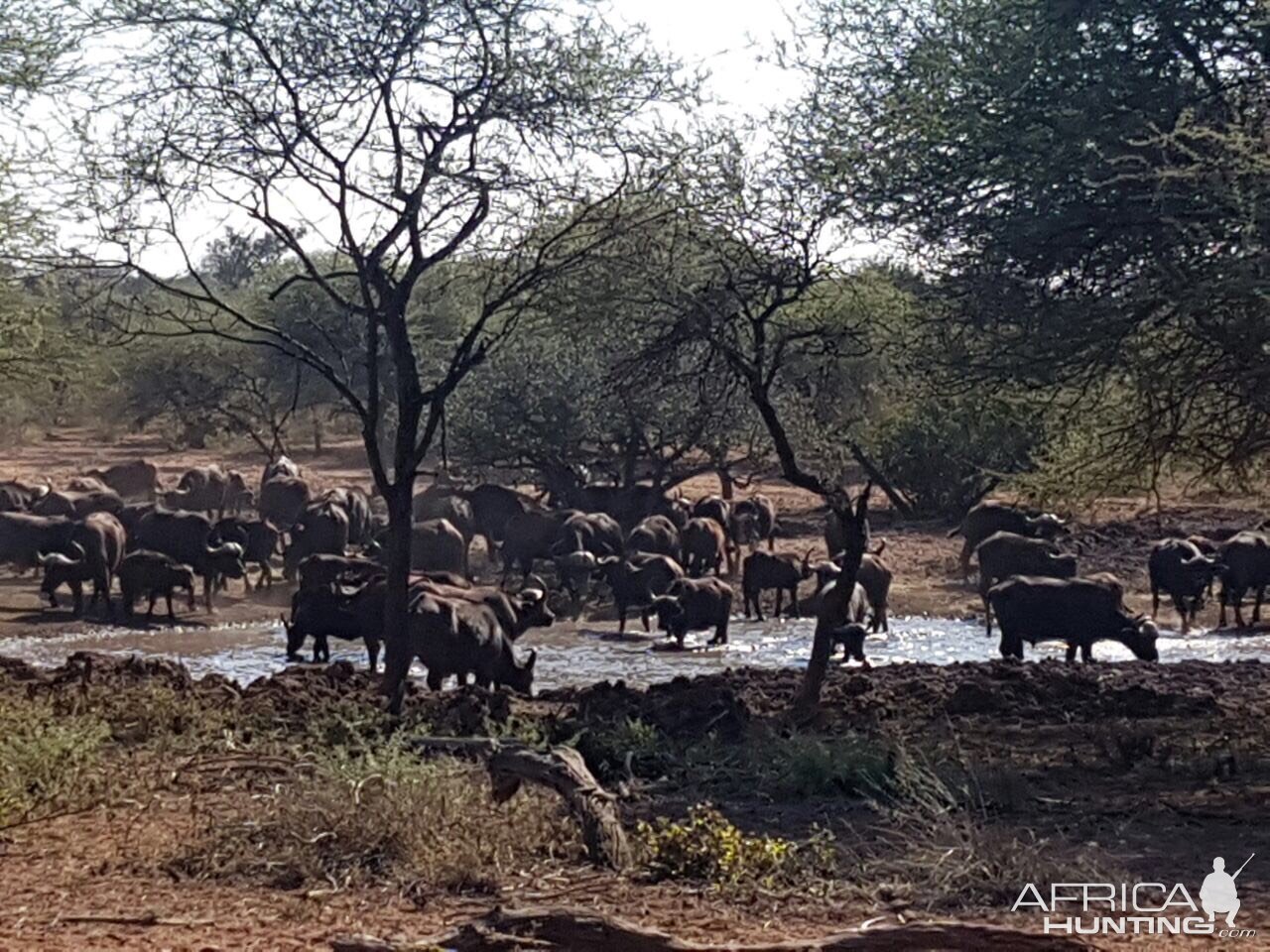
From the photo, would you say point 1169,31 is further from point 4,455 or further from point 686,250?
point 4,455

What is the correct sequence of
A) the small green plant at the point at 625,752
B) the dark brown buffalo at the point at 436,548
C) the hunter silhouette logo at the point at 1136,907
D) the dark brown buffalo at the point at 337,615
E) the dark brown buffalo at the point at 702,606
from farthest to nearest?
the dark brown buffalo at the point at 436,548 → the dark brown buffalo at the point at 702,606 → the dark brown buffalo at the point at 337,615 → the small green plant at the point at 625,752 → the hunter silhouette logo at the point at 1136,907

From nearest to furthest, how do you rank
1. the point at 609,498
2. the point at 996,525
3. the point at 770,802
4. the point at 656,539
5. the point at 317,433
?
the point at 770,802 → the point at 996,525 → the point at 656,539 → the point at 609,498 → the point at 317,433

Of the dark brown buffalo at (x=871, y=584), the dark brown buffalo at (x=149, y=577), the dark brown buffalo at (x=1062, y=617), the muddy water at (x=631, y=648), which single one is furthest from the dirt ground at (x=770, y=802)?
the dark brown buffalo at (x=149, y=577)

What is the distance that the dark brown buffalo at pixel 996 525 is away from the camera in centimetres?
2705

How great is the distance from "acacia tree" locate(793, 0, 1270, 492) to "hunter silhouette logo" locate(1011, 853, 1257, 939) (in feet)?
13.0

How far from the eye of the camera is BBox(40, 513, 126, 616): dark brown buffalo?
23828 millimetres

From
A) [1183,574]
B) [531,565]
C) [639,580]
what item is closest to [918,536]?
[531,565]

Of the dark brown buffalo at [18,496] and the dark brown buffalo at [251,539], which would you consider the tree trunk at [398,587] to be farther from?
the dark brown buffalo at [18,496]

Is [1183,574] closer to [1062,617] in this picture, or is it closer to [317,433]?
[1062,617]

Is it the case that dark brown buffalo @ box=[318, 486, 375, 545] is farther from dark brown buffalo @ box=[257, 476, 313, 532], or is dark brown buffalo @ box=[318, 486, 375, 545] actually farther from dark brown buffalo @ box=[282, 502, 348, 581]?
dark brown buffalo @ box=[257, 476, 313, 532]

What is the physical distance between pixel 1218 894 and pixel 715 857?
2.07m

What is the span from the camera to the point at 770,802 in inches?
377

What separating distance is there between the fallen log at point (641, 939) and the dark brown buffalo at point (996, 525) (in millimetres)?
21340

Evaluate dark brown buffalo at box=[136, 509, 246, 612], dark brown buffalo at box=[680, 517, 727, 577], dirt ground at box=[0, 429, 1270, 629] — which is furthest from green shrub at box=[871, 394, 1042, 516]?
dark brown buffalo at box=[136, 509, 246, 612]
